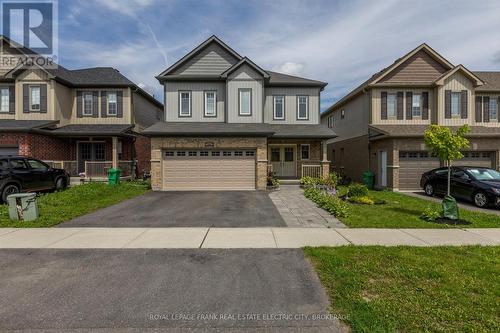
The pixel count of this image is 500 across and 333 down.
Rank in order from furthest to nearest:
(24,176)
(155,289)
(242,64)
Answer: (242,64)
(24,176)
(155,289)

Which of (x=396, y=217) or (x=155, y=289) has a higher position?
(x=396, y=217)

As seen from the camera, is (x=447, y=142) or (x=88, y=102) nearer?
(x=447, y=142)

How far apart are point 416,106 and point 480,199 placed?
9.01 meters

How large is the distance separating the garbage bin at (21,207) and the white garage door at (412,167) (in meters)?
18.1

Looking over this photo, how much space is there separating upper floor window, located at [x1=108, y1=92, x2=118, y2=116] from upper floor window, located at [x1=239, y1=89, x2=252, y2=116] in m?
9.54

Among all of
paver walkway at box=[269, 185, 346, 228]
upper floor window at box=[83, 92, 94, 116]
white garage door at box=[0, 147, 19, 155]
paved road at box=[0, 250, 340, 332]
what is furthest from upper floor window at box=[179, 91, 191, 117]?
paved road at box=[0, 250, 340, 332]

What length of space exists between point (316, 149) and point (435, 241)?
13.1 meters

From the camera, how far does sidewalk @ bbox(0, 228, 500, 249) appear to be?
616cm

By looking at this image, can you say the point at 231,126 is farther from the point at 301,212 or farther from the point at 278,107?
the point at 301,212

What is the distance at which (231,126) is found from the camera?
1689 centimetres

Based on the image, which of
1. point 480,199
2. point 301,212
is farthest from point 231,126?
point 480,199

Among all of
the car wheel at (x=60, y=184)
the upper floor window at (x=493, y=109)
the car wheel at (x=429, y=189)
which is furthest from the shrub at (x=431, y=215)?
the car wheel at (x=60, y=184)

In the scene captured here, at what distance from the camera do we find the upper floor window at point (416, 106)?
18078 mm

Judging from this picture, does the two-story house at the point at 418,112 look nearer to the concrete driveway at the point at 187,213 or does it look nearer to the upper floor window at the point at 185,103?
the concrete driveway at the point at 187,213
